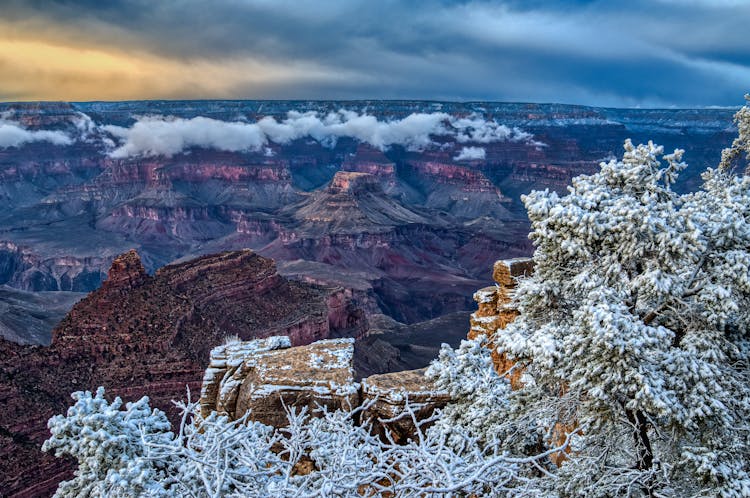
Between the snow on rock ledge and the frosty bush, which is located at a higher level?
the frosty bush

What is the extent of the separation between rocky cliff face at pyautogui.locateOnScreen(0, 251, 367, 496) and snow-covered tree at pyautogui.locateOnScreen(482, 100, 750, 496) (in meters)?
29.4

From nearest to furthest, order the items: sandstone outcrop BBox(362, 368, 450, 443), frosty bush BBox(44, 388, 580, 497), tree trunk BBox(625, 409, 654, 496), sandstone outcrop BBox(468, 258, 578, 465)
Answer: frosty bush BBox(44, 388, 580, 497), tree trunk BBox(625, 409, 654, 496), sandstone outcrop BBox(362, 368, 450, 443), sandstone outcrop BBox(468, 258, 578, 465)

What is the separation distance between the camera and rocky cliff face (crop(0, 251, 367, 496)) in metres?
27.9

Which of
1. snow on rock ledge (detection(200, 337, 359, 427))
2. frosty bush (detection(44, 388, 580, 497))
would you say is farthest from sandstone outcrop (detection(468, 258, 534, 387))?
frosty bush (detection(44, 388, 580, 497))

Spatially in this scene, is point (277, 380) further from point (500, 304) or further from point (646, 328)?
point (500, 304)

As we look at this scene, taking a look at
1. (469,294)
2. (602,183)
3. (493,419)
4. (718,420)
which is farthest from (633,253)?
(469,294)

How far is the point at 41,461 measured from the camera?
26750 millimetres

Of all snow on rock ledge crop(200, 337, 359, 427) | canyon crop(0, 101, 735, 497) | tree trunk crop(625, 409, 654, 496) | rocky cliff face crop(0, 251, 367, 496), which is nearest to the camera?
tree trunk crop(625, 409, 654, 496)

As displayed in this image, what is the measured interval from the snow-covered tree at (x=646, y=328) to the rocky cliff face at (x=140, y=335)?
96.5 feet

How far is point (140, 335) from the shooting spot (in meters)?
37.6

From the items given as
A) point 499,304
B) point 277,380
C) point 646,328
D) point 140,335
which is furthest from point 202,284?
point 646,328

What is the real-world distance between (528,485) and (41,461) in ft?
96.0

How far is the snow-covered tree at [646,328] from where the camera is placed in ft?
16.9

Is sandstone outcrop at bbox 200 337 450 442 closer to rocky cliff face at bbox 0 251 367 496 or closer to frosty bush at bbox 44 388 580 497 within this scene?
frosty bush at bbox 44 388 580 497
